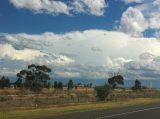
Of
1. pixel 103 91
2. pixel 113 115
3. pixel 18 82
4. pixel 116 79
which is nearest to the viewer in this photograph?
pixel 113 115

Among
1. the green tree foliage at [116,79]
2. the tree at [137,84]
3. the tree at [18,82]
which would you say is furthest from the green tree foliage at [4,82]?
the tree at [137,84]

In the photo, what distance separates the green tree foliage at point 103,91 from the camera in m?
58.2

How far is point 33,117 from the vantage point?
28.2m

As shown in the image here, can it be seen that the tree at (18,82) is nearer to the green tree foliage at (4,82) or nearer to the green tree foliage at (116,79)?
the green tree foliage at (4,82)

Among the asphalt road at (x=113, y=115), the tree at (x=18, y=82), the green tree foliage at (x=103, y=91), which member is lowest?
the asphalt road at (x=113, y=115)

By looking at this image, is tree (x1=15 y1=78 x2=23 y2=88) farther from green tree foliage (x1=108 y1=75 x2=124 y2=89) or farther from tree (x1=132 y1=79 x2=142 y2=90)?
tree (x1=132 y1=79 x2=142 y2=90)

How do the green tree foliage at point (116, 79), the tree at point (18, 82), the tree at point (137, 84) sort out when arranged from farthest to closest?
the tree at point (137, 84) < the green tree foliage at point (116, 79) < the tree at point (18, 82)

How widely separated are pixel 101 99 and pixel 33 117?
31.3 m

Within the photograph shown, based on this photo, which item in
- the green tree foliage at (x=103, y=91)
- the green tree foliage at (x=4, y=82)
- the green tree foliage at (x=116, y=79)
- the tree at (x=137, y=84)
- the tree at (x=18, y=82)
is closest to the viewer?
the green tree foliage at (x=103, y=91)

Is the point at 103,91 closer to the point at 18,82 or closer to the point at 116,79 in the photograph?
the point at 18,82

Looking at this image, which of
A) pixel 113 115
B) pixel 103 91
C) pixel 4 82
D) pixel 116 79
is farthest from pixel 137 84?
pixel 113 115

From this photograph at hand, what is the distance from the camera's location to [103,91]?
2285 inches

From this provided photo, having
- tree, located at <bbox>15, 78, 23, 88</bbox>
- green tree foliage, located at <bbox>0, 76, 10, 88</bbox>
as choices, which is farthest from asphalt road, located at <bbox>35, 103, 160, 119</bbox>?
green tree foliage, located at <bbox>0, 76, 10, 88</bbox>

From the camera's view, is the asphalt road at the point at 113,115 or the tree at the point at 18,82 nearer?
the asphalt road at the point at 113,115
